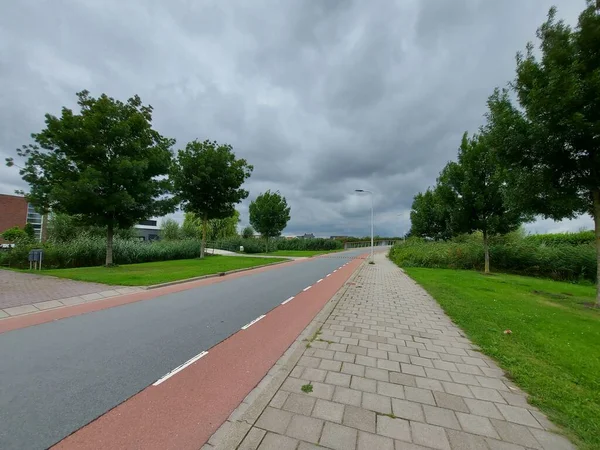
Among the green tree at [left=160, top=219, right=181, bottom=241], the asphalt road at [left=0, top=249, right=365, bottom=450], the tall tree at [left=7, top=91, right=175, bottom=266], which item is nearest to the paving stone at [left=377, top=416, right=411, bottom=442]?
the asphalt road at [left=0, top=249, right=365, bottom=450]

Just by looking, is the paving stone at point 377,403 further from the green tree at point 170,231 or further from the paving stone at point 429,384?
the green tree at point 170,231

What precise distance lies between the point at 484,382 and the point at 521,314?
14.4 feet

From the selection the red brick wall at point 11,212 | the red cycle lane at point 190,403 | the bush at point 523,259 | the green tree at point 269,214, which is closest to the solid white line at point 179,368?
the red cycle lane at point 190,403

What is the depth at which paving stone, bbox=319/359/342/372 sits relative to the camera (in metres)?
3.69

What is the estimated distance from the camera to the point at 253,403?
9.47 ft

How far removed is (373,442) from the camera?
2336mm

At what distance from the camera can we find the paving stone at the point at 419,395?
9.83 ft

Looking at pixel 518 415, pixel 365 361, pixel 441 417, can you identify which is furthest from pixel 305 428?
pixel 518 415

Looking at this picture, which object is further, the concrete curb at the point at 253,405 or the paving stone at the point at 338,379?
the paving stone at the point at 338,379

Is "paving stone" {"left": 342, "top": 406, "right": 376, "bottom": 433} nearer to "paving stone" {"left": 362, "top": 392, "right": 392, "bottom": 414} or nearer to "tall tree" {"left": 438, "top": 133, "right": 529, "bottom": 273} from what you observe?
"paving stone" {"left": 362, "top": 392, "right": 392, "bottom": 414}

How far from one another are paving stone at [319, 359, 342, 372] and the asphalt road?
192cm

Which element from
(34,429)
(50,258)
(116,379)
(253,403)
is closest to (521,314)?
(253,403)

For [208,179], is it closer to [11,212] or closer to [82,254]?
[82,254]

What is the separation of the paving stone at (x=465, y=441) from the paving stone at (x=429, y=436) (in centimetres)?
5
